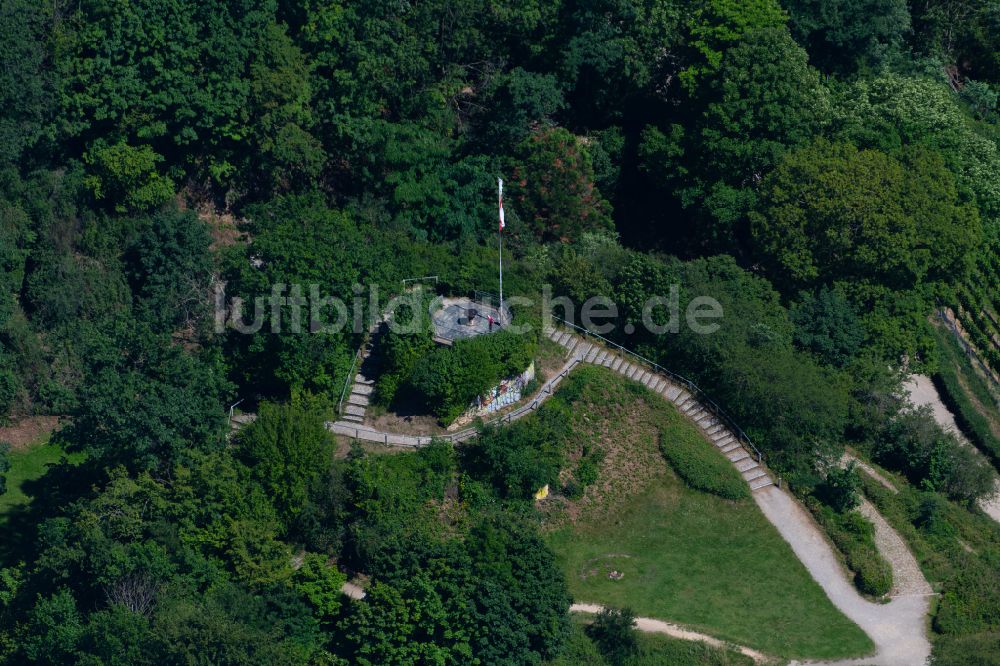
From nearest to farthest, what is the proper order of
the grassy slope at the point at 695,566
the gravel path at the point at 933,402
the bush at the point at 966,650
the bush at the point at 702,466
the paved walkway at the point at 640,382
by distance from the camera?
the bush at the point at 966,650 < the grassy slope at the point at 695,566 < the paved walkway at the point at 640,382 < the bush at the point at 702,466 < the gravel path at the point at 933,402

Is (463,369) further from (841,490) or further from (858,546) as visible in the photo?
(858,546)

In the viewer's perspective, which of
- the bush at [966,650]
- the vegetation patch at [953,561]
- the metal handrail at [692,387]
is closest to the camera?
the bush at [966,650]

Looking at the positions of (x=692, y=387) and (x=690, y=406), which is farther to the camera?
(x=692, y=387)

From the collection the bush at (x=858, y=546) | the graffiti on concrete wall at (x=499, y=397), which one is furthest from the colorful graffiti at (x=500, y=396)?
the bush at (x=858, y=546)

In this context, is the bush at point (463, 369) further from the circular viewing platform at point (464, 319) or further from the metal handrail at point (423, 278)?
the metal handrail at point (423, 278)

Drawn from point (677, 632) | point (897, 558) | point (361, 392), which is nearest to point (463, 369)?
point (361, 392)

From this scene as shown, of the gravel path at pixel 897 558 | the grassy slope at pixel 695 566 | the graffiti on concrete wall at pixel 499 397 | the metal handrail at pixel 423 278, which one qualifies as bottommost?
the grassy slope at pixel 695 566
